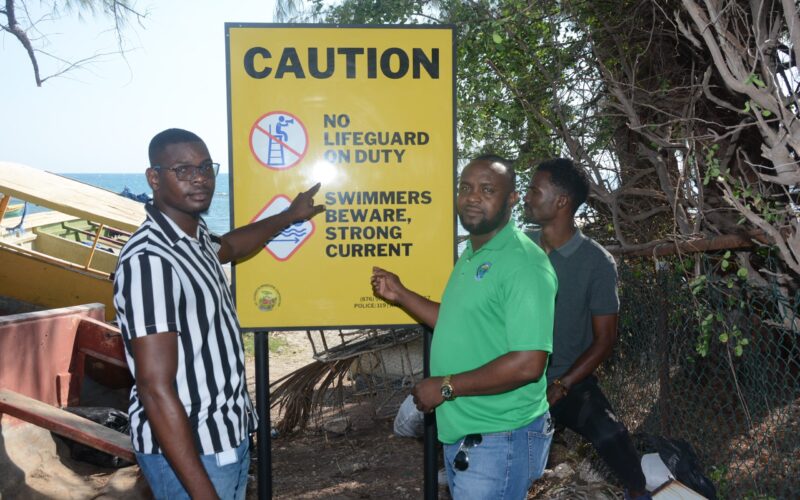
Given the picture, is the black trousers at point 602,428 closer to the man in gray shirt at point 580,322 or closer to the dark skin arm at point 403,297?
the man in gray shirt at point 580,322

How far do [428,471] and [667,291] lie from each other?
197cm

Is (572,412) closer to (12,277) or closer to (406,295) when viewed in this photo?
(406,295)

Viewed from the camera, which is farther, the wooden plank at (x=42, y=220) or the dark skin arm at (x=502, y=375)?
the wooden plank at (x=42, y=220)

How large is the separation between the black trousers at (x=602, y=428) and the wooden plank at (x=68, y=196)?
6242 mm

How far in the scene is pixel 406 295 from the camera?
11.9 ft

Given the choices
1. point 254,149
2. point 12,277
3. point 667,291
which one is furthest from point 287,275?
point 12,277

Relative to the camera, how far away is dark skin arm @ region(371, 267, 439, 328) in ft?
11.7

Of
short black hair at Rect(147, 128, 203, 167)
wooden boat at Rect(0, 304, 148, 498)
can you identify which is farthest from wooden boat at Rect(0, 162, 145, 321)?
short black hair at Rect(147, 128, 203, 167)

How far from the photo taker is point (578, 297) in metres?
3.87

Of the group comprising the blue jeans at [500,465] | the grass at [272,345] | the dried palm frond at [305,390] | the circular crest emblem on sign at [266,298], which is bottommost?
the grass at [272,345]

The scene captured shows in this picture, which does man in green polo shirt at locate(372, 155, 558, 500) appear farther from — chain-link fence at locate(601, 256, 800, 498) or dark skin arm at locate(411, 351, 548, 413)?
chain-link fence at locate(601, 256, 800, 498)

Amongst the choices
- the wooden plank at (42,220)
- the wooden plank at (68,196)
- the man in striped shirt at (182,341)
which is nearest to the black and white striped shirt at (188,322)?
the man in striped shirt at (182,341)

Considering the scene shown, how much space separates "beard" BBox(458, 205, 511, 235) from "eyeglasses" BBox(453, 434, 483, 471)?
2.51 ft

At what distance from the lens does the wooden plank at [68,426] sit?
4.82m
